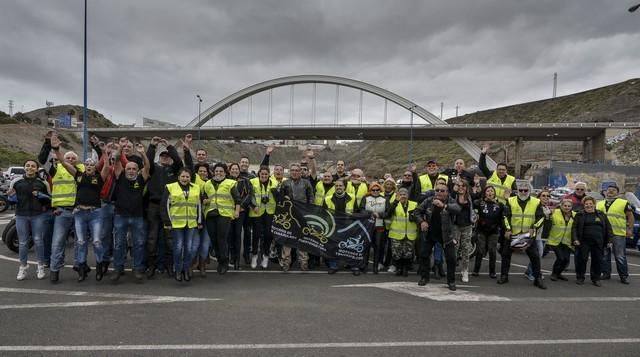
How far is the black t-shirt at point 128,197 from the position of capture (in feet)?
19.0

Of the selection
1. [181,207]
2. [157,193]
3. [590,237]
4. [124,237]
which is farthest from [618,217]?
[124,237]

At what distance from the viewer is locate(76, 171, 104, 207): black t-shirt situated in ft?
19.0

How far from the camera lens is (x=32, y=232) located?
5.89m

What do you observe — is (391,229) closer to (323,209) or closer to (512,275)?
(323,209)

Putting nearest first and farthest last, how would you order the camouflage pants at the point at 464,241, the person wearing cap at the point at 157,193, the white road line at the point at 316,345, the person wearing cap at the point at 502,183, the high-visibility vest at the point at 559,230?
the white road line at the point at 316,345 → the person wearing cap at the point at 157,193 → the camouflage pants at the point at 464,241 → the high-visibility vest at the point at 559,230 → the person wearing cap at the point at 502,183

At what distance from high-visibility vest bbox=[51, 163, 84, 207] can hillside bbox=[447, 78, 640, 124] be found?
9607cm

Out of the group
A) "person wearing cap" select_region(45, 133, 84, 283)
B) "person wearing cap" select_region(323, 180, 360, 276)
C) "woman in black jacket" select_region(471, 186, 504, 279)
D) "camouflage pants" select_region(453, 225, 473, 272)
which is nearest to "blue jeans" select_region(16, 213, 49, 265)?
"person wearing cap" select_region(45, 133, 84, 283)

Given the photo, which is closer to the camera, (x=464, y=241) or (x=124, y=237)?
(x=124, y=237)

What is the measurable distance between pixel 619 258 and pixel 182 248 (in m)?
7.62

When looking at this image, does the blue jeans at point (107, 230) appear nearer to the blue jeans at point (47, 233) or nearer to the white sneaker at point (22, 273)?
the blue jeans at point (47, 233)

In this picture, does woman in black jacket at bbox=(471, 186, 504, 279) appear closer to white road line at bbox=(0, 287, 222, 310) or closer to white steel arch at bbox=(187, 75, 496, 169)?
white road line at bbox=(0, 287, 222, 310)

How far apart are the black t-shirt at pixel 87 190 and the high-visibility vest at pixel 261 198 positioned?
2459 millimetres

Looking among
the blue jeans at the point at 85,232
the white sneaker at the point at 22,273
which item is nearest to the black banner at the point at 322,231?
the blue jeans at the point at 85,232

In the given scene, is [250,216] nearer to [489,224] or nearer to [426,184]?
[426,184]
